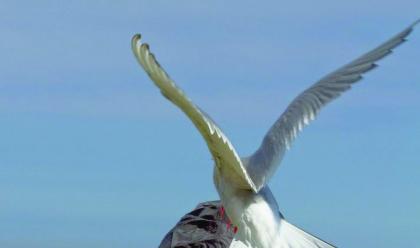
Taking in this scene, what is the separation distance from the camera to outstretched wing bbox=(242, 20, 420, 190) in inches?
284

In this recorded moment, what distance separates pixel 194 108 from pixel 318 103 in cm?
157

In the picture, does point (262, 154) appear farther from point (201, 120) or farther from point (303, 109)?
point (201, 120)

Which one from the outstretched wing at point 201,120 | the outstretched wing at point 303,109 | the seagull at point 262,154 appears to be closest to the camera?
the outstretched wing at point 201,120

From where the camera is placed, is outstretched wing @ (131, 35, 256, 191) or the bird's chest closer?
outstretched wing @ (131, 35, 256, 191)

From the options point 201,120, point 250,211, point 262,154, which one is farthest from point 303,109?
point 201,120

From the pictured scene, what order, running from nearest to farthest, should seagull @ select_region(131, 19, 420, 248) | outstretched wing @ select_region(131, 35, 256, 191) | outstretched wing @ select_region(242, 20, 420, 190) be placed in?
1. outstretched wing @ select_region(131, 35, 256, 191)
2. seagull @ select_region(131, 19, 420, 248)
3. outstretched wing @ select_region(242, 20, 420, 190)

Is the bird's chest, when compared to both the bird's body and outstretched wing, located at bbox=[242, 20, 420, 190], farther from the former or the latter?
outstretched wing, located at bbox=[242, 20, 420, 190]

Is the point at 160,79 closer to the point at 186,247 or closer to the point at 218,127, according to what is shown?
the point at 218,127

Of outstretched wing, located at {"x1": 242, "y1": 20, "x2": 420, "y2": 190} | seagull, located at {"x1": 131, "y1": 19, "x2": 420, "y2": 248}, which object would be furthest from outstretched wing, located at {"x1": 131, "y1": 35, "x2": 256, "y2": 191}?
outstretched wing, located at {"x1": 242, "y1": 20, "x2": 420, "y2": 190}

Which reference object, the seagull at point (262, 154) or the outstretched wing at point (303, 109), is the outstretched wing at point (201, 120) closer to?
the seagull at point (262, 154)

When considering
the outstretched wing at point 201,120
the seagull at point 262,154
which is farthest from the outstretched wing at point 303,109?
the outstretched wing at point 201,120

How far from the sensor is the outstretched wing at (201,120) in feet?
20.4

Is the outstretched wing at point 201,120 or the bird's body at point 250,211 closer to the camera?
the outstretched wing at point 201,120

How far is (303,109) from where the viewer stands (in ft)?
25.7
